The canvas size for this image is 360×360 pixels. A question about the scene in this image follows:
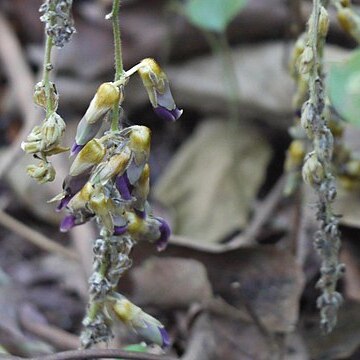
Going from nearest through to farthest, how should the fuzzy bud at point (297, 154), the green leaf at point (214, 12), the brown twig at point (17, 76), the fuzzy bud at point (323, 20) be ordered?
the fuzzy bud at point (323, 20), the fuzzy bud at point (297, 154), the green leaf at point (214, 12), the brown twig at point (17, 76)

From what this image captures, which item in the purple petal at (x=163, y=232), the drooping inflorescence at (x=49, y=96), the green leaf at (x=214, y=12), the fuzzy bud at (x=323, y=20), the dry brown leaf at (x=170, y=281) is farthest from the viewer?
the green leaf at (x=214, y=12)

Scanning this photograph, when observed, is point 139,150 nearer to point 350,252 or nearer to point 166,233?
point 166,233

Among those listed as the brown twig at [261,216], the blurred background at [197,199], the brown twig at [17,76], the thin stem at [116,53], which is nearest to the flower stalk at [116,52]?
the thin stem at [116,53]

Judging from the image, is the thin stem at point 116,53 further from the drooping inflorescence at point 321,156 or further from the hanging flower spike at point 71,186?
the drooping inflorescence at point 321,156

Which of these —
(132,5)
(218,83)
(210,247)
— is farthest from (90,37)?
A: (210,247)

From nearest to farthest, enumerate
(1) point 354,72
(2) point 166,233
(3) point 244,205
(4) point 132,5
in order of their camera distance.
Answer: (2) point 166,233 < (1) point 354,72 < (3) point 244,205 < (4) point 132,5

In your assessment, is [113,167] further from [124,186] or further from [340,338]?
[340,338]

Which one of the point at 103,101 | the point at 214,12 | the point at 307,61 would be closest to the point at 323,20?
the point at 307,61
